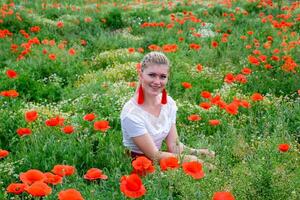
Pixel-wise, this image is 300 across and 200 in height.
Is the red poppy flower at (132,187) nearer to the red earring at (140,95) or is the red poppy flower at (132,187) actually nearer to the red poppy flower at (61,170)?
→ the red poppy flower at (61,170)

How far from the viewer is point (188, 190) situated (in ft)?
11.2

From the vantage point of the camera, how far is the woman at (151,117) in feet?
14.9

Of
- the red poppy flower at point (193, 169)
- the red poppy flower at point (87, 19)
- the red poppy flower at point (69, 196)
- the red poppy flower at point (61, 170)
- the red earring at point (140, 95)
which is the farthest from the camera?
the red poppy flower at point (87, 19)

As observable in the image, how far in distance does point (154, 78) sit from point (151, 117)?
39 cm

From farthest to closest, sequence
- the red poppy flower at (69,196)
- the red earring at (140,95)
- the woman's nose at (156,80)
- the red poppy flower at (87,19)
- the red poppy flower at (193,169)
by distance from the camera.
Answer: the red poppy flower at (87,19)
the red earring at (140,95)
the woman's nose at (156,80)
the red poppy flower at (193,169)
the red poppy flower at (69,196)

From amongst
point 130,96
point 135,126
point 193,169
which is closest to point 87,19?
point 130,96

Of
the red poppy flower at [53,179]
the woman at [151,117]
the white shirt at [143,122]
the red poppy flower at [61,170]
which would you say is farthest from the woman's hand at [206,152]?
the red poppy flower at [53,179]

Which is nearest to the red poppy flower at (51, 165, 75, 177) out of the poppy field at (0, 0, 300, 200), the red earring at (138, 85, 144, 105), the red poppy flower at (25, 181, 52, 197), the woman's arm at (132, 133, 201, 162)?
the poppy field at (0, 0, 300, 200)

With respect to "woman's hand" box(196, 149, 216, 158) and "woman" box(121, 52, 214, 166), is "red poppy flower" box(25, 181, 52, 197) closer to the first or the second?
"woman" box(121, 52, 214, 166)

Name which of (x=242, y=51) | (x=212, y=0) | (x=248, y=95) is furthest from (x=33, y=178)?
(x=212, y=0)

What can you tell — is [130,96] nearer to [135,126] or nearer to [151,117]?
[151,117]

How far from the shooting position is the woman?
4545 mm

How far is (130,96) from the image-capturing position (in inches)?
259

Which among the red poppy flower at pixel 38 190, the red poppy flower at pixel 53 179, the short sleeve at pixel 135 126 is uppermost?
the red poppy flower at pixel 38 190
